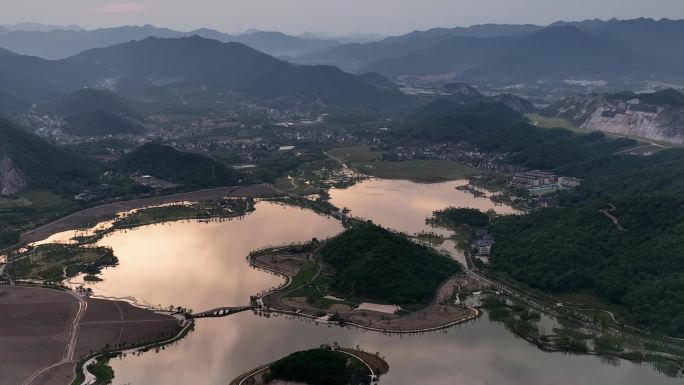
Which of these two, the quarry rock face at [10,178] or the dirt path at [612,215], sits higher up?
the dirt path at [612,215]

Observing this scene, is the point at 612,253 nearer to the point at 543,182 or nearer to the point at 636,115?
the point at 543,182

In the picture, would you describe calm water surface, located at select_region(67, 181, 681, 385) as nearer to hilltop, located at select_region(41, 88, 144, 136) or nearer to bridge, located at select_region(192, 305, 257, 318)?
bridge, located at select_region(192, 305, 257, 318)

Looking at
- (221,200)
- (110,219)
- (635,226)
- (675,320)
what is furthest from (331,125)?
(675,320)

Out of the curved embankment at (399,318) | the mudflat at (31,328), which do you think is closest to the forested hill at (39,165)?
the mudflat at (31,328)

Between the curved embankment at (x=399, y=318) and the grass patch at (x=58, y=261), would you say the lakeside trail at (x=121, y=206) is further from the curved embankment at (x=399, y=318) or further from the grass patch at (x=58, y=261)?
the curved embankment at (x=399, y=318)

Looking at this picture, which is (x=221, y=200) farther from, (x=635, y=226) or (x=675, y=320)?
(x=675, y=320)

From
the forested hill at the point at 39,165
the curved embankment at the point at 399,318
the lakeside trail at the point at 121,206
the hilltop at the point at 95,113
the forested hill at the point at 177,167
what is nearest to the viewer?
the curved embankment at the point at 399,318

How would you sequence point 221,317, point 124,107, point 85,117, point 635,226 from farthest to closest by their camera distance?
point 124,107, point 85,117, point 635,226, point 221,317
